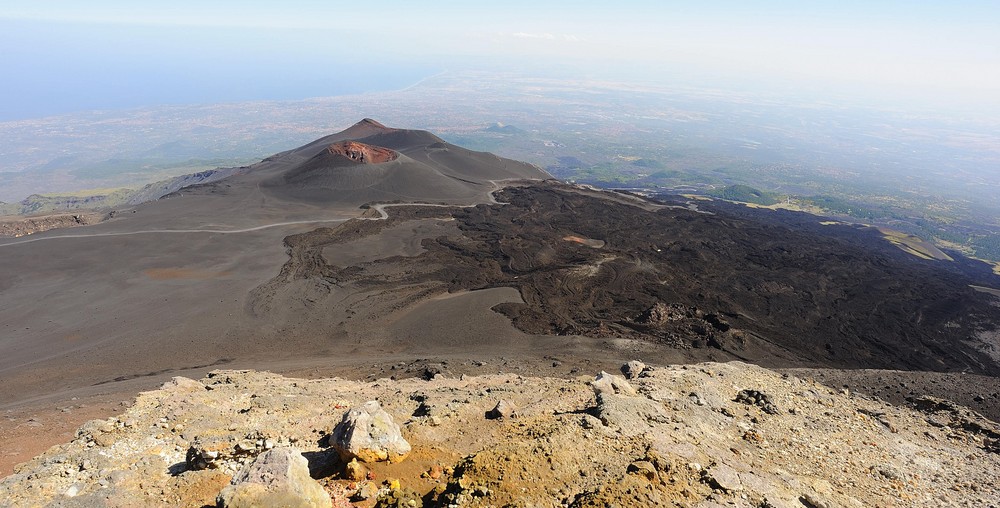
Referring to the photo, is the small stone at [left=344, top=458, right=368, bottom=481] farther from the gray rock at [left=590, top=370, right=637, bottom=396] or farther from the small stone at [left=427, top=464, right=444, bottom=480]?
the gray rock at [left=590, top=370, right=637, bottom=396]

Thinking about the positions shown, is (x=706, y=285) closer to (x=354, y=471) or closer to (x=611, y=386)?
(x=611, y=386)

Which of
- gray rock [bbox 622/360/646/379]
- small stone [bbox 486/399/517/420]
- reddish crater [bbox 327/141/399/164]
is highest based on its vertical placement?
reddish crater [bbox 327/141/399/164]

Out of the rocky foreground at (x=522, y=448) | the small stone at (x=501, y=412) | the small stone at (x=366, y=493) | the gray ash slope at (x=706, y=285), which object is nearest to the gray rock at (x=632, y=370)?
the rocky foreground at (x=522, y=448)

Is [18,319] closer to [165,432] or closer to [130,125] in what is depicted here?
[165,432]

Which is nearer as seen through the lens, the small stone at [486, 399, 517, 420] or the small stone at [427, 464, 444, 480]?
the small stone at [427, 464, 444, 480]

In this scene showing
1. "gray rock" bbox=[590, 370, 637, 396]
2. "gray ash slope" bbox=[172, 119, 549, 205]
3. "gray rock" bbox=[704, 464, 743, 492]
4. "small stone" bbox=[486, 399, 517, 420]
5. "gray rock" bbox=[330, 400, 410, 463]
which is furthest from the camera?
"gray ash slope" bbox=[172, 119, 549, 205]

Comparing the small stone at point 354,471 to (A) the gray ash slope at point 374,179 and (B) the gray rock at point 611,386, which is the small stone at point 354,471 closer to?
(B) the gray rock at point 611,386

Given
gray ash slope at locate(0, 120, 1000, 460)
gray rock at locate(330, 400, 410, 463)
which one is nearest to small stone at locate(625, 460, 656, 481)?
gray rock at locate(330, 400, 410, 463)
